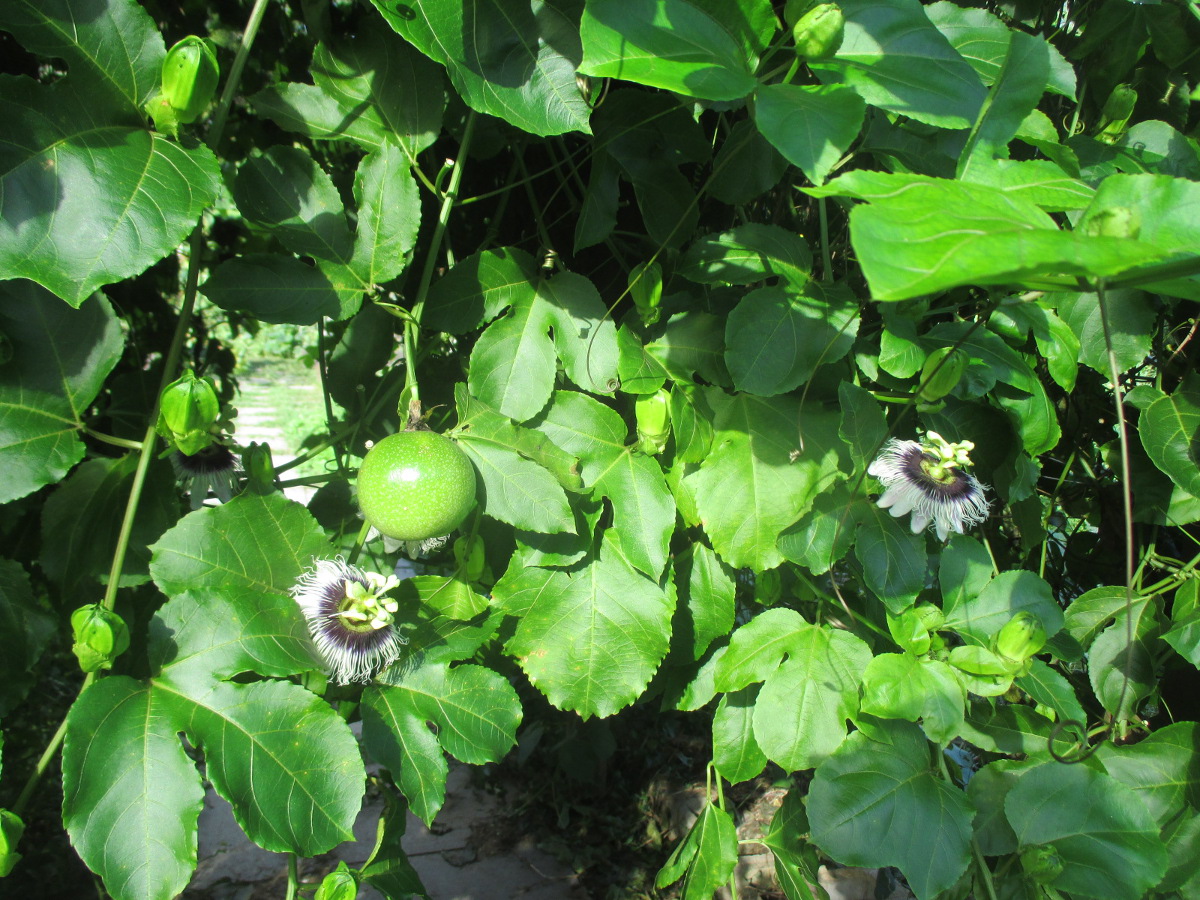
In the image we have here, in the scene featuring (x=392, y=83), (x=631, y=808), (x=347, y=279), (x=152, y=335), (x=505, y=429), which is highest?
(x=392, y=83)

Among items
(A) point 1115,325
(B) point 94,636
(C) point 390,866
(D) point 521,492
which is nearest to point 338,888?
(C) point 390,866

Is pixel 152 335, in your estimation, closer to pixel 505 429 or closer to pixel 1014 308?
pixel 505 429

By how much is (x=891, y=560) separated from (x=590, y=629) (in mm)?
353

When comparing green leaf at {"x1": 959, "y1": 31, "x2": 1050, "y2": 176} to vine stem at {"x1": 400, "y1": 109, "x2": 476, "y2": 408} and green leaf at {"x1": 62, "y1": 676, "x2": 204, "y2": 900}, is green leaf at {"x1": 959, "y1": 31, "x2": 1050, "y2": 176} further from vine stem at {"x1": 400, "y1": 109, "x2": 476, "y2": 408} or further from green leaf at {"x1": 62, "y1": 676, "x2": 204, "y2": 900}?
green leaf at {"x1": 62, "y1": 676, "x2": 204, "y2": 900}

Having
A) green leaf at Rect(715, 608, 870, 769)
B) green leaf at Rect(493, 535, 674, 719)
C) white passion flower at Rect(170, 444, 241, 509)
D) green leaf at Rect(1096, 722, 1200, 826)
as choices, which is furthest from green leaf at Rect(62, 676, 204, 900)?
green leaf at Rect(1096, 722, 1200, 826)

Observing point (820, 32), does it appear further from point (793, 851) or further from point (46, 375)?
point (793, 851)

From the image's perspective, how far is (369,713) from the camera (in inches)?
32.0

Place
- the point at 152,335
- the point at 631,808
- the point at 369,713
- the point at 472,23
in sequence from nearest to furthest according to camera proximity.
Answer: the point at 472,23, the point at 369,713, the point at 152,335, the point at 631,808

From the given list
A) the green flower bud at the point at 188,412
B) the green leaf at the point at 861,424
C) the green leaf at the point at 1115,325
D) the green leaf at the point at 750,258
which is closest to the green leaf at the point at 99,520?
the green flower bud at the point at 188,412

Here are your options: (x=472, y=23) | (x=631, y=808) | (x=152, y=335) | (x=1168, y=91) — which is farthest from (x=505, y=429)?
(x=631, y=808)

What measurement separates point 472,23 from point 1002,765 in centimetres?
98

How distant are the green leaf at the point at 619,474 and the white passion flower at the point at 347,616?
253mm

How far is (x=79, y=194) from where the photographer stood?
632 mm

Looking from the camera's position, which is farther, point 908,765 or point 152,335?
point 152,335
